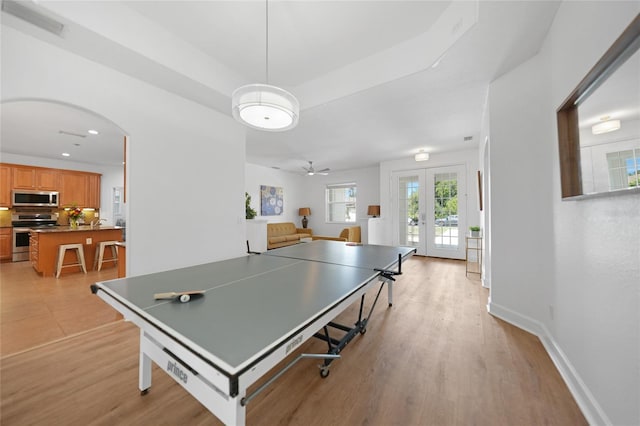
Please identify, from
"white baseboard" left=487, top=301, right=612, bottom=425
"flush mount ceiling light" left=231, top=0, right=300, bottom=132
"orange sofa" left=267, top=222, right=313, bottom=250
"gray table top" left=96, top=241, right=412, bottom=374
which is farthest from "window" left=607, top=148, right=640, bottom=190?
"orange sofa" left=267, top=222, right=313, bottom=250

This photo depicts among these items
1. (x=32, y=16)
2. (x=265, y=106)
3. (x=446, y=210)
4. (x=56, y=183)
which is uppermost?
(x=32, y=16)

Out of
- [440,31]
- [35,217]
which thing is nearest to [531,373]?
[440,31]

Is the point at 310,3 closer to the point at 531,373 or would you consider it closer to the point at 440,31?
the point at 440,31

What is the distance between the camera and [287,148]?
5.23 m

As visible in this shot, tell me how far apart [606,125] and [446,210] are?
15.9 ft

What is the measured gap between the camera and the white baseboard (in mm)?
1254

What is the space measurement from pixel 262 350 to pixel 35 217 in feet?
29.7

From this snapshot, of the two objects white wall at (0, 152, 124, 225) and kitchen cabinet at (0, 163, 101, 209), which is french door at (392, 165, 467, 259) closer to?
white wall at (0, 152, 124, 225)

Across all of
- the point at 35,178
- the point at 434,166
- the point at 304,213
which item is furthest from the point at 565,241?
the point at 35,178

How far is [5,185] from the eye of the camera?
551cm

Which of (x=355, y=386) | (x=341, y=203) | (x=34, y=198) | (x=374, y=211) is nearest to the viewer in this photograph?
(x=355, y=386)

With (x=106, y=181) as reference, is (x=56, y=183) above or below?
below

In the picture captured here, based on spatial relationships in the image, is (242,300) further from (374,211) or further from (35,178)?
(35,178)

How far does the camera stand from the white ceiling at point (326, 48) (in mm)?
1893
